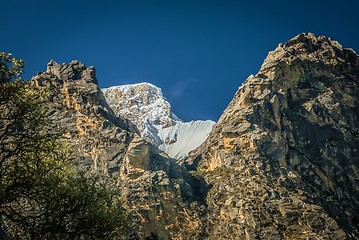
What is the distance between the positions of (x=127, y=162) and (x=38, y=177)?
187 ft

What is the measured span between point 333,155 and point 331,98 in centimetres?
1901

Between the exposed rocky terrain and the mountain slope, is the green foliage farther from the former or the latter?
the mountain slope

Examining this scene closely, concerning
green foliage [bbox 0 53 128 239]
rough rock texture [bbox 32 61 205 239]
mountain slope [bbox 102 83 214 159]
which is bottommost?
green foliage [bbox 0 53 128 239]

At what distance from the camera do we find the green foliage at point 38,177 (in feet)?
59.6

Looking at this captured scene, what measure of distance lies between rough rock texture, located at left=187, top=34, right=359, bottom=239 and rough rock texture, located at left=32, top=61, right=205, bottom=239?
7.14 meters

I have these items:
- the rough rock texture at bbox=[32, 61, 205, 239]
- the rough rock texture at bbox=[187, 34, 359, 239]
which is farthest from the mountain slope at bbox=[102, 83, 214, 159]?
the rough rock texture at bbox=[32, 61, 205, 239]

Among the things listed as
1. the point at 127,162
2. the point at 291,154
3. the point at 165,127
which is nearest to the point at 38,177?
the point at 127,162

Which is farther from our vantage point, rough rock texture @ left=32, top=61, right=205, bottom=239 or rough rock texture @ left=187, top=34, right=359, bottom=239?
rough rock texture @ left=32, top=61, right=205, bottom=239

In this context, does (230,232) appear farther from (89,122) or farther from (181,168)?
(89,122)

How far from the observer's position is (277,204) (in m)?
60.1

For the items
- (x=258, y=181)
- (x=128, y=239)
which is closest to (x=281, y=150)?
(x=258, y=181)

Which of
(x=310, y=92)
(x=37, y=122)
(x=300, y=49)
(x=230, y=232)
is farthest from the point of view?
(x=300, y=49)

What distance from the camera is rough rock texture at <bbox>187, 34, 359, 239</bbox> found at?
58312 mm

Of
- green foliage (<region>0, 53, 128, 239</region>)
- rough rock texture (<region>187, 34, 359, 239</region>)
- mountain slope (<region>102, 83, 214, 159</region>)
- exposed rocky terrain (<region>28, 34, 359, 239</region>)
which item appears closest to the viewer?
green foliage (<region>0, 53, 128, 239</region>)
